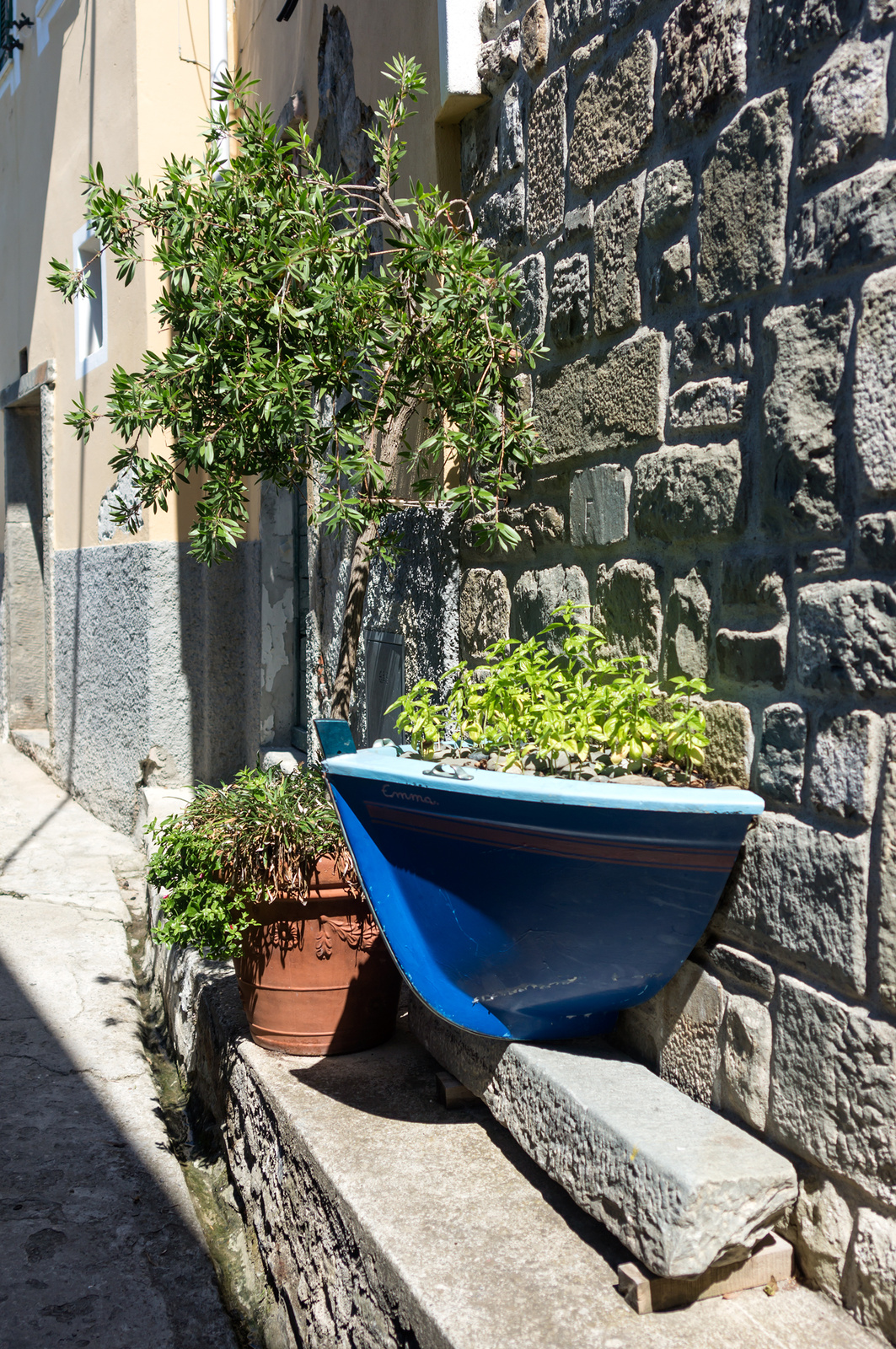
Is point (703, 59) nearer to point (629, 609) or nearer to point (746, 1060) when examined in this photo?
point (629, 609)

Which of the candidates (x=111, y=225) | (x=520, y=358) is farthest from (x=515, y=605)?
(x=111, y=225)

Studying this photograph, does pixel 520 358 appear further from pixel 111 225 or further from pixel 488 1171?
pixel 488 1171

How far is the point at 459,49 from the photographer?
268 centimetres

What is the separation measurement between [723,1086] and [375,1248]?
61 centimetres

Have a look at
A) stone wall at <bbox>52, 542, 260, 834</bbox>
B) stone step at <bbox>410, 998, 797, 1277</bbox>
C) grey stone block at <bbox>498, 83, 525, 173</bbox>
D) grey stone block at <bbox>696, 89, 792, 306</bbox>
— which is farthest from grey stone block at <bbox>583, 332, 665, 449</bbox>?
stone wall at <bbox>52, 542, 260, 834</bbox>

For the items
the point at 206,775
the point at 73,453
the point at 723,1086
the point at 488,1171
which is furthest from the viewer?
the point at 73,453

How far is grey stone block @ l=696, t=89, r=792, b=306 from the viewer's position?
165 centimetres

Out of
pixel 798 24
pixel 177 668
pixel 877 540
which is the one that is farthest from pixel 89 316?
pixel 877 540

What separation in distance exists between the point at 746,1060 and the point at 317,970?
1148 millimetres

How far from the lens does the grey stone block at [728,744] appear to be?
176 centimetres

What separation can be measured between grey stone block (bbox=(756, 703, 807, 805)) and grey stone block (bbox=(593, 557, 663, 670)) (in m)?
0.35

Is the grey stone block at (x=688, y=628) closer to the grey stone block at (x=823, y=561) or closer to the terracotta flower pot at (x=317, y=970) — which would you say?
the grey stone block at (x=823, y=561)

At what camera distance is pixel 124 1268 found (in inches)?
99.1

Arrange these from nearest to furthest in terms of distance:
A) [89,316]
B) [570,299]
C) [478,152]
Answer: [570,299] → [478,152] → [89,316]
